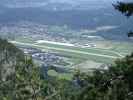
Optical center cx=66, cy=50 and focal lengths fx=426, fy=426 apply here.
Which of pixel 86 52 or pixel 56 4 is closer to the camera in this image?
pixel 86 52

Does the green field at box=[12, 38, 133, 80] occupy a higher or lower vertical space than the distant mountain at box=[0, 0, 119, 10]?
lower

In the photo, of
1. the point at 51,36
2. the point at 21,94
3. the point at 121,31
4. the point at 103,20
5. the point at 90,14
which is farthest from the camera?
the point at 90,14

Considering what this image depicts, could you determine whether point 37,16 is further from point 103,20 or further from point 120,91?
→ point 120,91

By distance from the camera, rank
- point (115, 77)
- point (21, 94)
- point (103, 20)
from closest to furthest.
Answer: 1. point (115, 77)
2. point (21, 94)
3. point (103, 20)

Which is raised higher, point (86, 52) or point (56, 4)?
point (56, 4)

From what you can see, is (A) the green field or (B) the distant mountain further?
(B) the distant mountain

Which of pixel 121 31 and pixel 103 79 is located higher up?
pixel 103 79

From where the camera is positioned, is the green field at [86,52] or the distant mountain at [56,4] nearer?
the green field at [86,52]

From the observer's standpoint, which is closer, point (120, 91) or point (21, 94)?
point (120, 91)

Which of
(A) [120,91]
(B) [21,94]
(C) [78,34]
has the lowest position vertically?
(C) [78,34]

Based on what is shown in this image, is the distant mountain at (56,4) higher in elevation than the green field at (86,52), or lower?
higher

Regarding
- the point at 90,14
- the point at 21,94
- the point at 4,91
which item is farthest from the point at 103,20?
the point at 21,94
